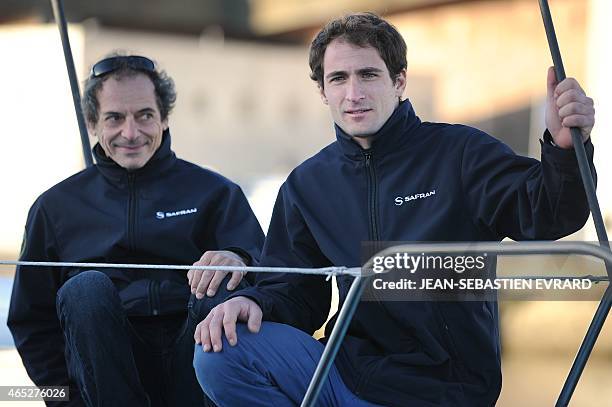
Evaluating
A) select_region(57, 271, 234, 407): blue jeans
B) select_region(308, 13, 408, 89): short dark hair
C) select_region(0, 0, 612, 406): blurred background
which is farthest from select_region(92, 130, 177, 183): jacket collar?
select_region(0, 0, 612, 406): blurred background

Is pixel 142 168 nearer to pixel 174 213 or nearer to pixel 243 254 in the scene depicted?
pixel 174 213

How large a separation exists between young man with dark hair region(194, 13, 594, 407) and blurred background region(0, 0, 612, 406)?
760 centimetres

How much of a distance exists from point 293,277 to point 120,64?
0.87 meters

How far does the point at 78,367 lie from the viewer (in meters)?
2.66

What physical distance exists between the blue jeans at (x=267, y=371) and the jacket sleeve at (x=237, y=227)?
0.50 m

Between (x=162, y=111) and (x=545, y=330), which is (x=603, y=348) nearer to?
(x=545, y=330)

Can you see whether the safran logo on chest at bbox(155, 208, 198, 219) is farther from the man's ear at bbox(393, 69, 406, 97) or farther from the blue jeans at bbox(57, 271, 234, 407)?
the man's ear at bbox(393, 69, 406, 97)

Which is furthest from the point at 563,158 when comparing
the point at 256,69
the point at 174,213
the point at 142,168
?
the point at 256,69

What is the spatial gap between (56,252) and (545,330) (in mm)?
6006

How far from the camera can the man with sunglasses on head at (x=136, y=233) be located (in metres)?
2.88

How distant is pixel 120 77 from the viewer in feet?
10.2

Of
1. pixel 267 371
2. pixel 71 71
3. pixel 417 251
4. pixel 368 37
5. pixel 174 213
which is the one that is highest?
pixel 71 71

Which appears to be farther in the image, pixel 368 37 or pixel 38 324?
pixel 38 324

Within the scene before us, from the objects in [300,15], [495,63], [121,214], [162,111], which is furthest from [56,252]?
[300,15]
